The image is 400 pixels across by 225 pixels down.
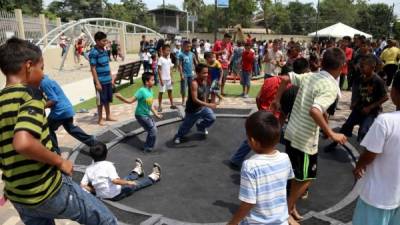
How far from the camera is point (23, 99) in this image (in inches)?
85.2

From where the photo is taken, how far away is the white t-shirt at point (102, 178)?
429 centimetres

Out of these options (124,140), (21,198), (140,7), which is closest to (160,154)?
(124,140)

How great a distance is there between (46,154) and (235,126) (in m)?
5.58

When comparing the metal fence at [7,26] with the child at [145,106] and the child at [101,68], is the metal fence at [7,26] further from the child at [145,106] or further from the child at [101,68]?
the child at [145,106]

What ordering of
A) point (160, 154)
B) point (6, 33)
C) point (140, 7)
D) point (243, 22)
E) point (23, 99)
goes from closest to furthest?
point (23, 99)
point (160, 154)
point (6, 33)
point (243, 22)
point (140, 7)

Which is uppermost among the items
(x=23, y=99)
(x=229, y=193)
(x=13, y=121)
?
(x=23, y=99)

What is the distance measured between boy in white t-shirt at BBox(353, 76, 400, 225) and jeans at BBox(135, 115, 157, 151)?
3.95 meters

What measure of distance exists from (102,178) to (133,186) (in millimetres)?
479

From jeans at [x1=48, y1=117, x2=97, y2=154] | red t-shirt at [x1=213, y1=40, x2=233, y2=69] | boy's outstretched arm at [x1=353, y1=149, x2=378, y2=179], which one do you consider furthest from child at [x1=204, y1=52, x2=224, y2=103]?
boy's outstretched arm at [x1=353, y1=149, x2=378, y2=179]

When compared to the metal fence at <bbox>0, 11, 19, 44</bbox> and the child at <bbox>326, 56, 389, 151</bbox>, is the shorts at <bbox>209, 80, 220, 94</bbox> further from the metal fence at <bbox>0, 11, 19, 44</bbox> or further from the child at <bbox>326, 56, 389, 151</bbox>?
the metal fence at <bbox>0, 11, 19, 44</bbox>

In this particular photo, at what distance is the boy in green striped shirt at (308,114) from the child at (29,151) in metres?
2.11

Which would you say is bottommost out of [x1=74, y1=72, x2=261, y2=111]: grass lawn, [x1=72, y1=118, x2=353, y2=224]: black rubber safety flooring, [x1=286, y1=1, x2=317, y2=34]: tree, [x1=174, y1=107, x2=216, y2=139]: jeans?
[x1=72, y1=118, x2=353, y2=224]: black rubber safety flooring

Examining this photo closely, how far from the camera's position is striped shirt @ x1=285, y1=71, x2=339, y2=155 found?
328 cm

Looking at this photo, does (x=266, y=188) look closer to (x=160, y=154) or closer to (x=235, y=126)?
(x=160, y=154)
